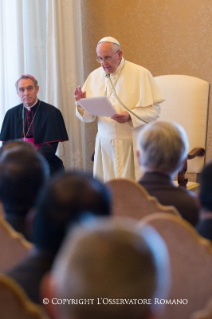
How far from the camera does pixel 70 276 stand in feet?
2.27

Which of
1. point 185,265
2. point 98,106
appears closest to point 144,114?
point 98,106

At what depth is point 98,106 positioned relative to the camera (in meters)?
3.62

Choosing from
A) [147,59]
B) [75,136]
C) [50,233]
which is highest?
[147,59]

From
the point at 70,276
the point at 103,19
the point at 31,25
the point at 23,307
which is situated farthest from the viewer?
the point at 103,19

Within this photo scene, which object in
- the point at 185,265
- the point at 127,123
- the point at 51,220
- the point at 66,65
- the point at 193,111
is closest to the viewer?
the point at 51,220

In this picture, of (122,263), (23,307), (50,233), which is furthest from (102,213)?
(122,263)

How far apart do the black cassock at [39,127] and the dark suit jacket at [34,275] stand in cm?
317

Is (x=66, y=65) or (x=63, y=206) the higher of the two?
(x=66, y=65)

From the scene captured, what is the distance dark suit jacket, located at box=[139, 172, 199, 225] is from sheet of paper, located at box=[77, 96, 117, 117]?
1668 millimetres

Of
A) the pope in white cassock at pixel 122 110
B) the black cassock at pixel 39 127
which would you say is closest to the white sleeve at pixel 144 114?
the pope in white cassock at pixel 122 110

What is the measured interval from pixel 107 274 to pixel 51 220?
397mm

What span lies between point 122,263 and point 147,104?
3.32m

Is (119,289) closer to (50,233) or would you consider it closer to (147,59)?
(50,233)

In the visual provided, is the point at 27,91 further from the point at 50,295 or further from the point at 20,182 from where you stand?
the point at 50,295
